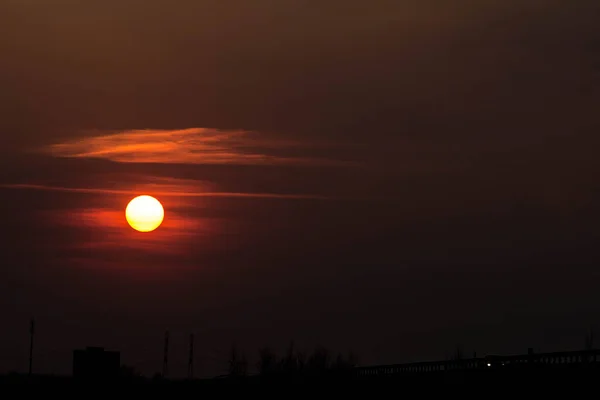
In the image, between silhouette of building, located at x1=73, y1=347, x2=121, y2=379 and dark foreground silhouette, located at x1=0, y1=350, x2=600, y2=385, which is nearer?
dark foreground silhouette, located at x1=0, y1=350, x2=600, y2=385

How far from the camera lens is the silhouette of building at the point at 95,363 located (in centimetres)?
11388

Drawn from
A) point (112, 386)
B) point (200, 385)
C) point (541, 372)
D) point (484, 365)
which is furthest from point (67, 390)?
point (541, 372)

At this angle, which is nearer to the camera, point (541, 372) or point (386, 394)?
point (541, 372)

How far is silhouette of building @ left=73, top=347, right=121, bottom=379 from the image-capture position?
4483 inches

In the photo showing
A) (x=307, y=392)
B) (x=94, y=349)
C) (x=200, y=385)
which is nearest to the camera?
(x=307, y=392)

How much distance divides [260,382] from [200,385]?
18.8ft

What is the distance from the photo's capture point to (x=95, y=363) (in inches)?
4496

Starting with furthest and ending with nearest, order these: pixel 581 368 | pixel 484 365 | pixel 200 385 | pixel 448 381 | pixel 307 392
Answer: pixel 200 385
pixel 484 365
pixel 307 392
pixel 448 381
pixel 581 368

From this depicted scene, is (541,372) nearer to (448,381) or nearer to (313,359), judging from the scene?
(448,381)

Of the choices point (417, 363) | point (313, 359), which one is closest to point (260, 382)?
point (417, 363)

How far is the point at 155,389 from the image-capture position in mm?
102750

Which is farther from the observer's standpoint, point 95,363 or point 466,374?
point 95,363

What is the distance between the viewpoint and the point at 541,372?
74.6m

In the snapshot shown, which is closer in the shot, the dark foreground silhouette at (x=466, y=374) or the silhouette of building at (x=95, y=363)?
the dark foreground silhouette at (x=466, y=374)
